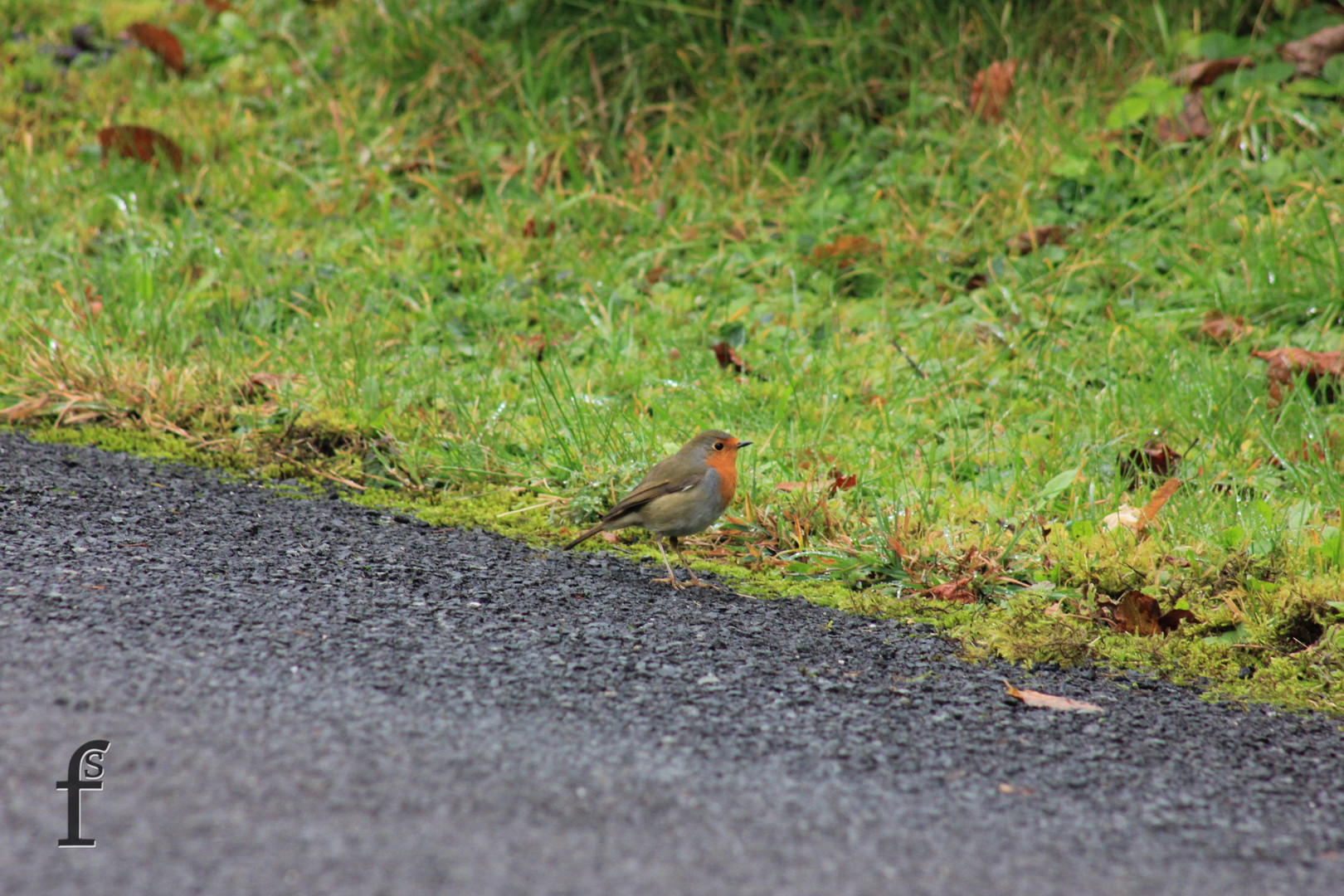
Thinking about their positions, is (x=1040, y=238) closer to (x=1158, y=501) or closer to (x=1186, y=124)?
(x=1186, y=124)

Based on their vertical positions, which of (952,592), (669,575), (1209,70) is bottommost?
(669,575)

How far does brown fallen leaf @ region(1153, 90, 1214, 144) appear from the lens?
6578 mm

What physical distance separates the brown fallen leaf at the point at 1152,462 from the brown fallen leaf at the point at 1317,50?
3.35m

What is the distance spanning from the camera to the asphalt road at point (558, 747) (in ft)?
6.45

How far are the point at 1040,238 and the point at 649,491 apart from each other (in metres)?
3.38

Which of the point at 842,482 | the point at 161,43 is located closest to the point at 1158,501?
the point at 842,482

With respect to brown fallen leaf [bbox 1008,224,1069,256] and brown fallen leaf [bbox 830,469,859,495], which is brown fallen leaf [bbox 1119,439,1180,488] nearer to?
brown fallen leaf [bbox 830,469,859,495]

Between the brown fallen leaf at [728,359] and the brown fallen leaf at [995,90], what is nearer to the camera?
the brown fallen leaf at [728,359]

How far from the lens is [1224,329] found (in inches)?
214

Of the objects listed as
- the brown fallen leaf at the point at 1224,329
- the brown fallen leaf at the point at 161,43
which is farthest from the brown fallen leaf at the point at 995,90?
the brown fallen leaf at the point at 161,43

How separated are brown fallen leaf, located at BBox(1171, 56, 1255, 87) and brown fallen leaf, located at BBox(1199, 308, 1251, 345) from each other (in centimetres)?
186

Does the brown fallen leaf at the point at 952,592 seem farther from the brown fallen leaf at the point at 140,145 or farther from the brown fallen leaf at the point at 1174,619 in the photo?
the brown fallen leaf at the point at 140,145

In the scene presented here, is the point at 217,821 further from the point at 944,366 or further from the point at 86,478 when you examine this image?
the point at 944,366

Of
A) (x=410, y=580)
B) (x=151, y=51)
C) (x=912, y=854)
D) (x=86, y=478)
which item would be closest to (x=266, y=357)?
(x=86, y=478)
